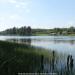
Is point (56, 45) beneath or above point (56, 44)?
above

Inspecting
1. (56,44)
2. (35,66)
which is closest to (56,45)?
(56,44)

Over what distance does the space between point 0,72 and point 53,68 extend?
14.2ft

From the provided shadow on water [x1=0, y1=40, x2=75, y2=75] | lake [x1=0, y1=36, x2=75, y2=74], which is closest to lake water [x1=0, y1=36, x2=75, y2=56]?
lake [x1=0, y1=36, x2=75, y2=74]

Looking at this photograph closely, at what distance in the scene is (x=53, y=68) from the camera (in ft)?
50.4

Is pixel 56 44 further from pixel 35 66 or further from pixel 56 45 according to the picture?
pixel 35 66

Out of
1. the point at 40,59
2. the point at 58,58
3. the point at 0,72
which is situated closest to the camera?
the point at 0,72

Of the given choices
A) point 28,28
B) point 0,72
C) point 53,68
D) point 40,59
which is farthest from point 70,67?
point 28,28

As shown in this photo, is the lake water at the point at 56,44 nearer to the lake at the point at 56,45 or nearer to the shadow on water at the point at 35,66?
the lake at the point at 56,45

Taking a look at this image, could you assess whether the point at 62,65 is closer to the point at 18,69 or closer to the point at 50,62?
the point at 50,62

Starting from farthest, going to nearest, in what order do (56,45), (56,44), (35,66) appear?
(56,44), (56,45), (35,66)

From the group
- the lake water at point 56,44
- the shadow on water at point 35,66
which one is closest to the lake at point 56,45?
the lake water at point 56,44

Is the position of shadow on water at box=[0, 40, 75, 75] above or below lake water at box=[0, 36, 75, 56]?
above

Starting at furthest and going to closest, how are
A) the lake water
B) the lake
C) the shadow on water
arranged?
the lake water → the lake → the shadow on water

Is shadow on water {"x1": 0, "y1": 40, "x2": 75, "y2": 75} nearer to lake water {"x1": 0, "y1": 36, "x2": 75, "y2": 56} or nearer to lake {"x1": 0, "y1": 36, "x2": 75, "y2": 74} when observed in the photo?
lake {"x1": 0, "y1": 36, "x2": 75, "y2": 74}
